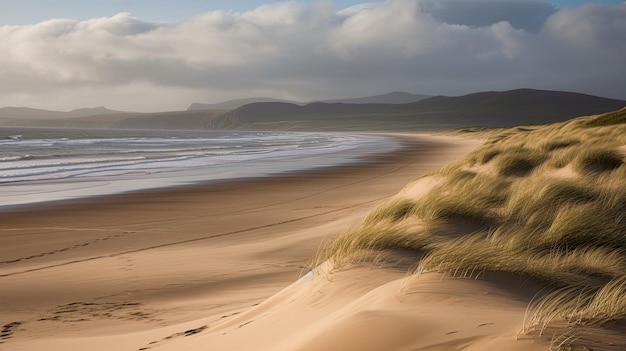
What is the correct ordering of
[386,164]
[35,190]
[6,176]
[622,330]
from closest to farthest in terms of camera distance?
[622,330] < [35,190] < [6,176] < [386,164]

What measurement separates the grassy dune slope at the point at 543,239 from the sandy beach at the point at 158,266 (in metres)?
0.66

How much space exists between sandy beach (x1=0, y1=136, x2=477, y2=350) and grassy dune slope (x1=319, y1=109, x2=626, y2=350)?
0.66 metres

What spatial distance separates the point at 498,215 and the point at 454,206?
514 millimetres

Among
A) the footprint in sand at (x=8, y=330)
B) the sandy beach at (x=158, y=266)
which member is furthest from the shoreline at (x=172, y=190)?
the footprint in sand at (x=8, y=330)

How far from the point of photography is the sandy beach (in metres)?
4.59

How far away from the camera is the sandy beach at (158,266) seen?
15.1 ft

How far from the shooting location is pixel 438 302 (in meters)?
3.44

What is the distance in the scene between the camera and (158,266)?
24.1 feet

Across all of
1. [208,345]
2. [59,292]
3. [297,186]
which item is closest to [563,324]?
[208,345]

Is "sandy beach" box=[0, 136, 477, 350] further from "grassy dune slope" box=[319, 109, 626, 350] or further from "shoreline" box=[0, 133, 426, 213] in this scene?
"grassy dune slope" box=[319, 109, 626, 350]

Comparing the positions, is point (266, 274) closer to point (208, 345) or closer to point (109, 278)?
point (109, 278)

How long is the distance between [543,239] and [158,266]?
4216 mm

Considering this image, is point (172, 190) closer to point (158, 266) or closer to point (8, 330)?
point (158, 266)

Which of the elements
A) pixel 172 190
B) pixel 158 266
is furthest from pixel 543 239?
pixel 172 190
